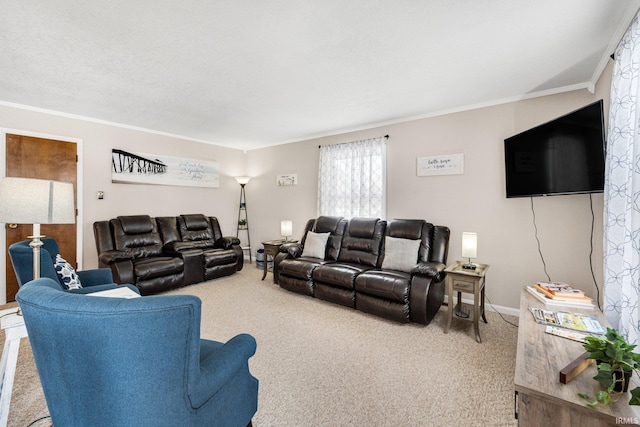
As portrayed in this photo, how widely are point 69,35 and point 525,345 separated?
3623 millimetres

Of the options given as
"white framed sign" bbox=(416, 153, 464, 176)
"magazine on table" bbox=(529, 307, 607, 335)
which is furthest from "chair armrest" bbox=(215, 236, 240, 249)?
"magazine on table" bbox=(529, 307, 607, 335)

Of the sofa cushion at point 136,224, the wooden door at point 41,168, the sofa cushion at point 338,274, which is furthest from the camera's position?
the sofa cushion at point 136,224

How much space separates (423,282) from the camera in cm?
275

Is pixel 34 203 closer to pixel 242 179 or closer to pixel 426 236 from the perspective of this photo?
pixel 426 236

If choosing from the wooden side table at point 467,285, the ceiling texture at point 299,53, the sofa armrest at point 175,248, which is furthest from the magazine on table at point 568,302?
the sofa armrest at point 175,248

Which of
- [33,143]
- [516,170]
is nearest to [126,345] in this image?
[516,170]

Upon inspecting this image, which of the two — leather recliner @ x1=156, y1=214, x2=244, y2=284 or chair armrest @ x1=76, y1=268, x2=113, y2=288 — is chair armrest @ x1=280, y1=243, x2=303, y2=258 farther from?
chair armrest @ x1=76, y1=268, x2=113, y2=288

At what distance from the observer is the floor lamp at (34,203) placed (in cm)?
153

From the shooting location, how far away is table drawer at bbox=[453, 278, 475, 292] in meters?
2.63

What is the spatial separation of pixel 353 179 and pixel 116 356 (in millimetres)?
3840

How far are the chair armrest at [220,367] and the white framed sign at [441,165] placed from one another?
3205 mm

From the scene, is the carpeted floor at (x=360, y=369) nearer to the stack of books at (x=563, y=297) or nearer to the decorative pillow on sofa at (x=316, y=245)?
the stack of books at (x=563, y=297)

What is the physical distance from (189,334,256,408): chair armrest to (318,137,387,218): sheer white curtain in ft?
10.3

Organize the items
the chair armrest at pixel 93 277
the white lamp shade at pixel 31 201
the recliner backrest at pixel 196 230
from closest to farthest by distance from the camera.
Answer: the white lamp shade at pixel 31 201 → the chair armrest at pixel 93 277 → the recliner backrest at pixel 196 230
